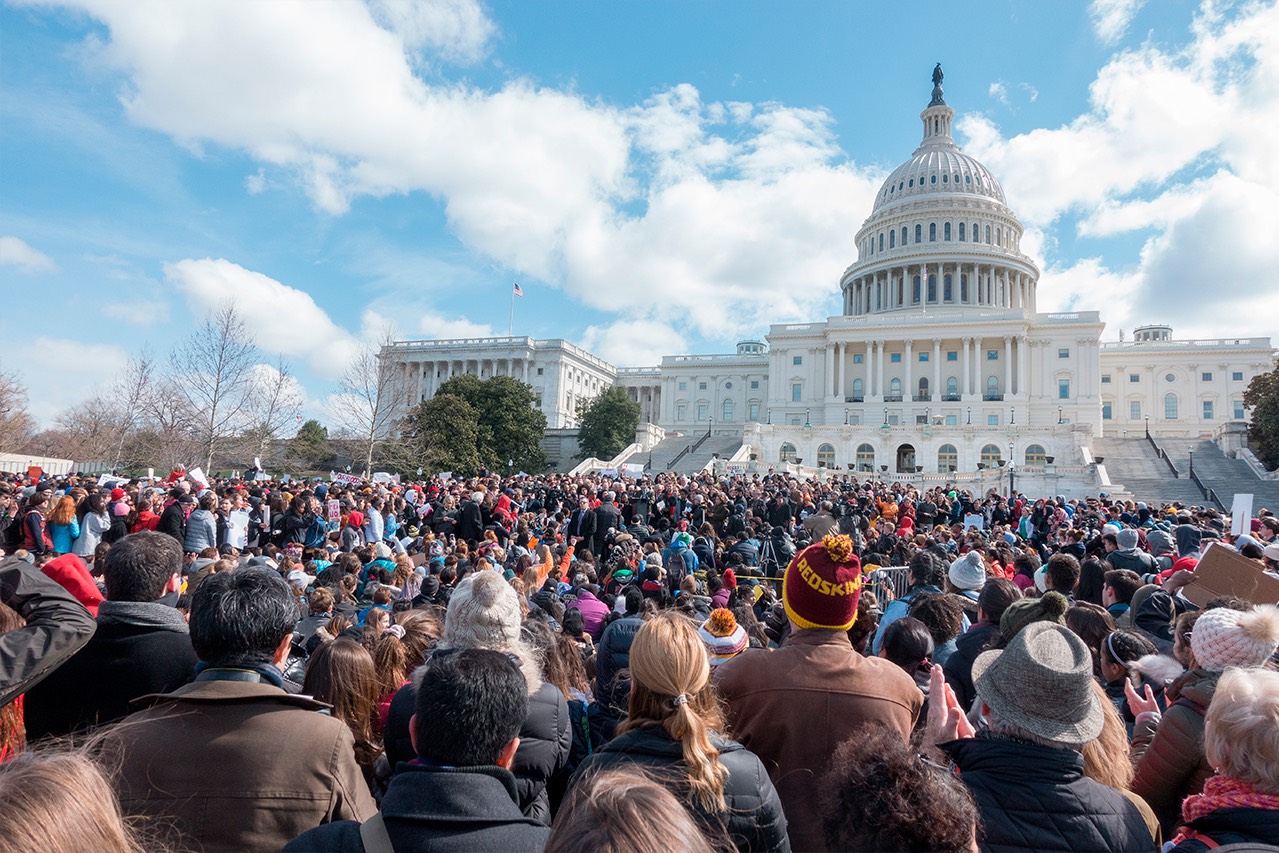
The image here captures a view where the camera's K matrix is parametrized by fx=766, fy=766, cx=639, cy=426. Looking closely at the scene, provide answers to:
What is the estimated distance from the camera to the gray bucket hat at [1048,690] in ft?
9.37

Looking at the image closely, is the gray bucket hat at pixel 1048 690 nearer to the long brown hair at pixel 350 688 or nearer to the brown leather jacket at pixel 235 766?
the brown leather jacket at pixel 235 766

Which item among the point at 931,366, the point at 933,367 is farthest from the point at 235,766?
the point at 931,366

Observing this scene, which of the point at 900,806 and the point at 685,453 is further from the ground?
the point at 685,453

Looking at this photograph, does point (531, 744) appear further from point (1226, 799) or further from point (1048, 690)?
point (1226, 799)

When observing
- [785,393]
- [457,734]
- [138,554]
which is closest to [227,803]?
[457,734]

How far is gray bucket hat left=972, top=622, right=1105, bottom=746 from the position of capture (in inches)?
112

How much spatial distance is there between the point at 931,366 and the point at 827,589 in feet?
262

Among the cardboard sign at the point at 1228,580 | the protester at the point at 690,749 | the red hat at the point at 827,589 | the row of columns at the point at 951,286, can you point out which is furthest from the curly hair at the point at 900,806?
the row of columns at the point at 951,286

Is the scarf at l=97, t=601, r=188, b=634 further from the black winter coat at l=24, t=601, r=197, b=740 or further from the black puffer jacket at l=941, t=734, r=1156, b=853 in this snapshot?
the black puffer jacket at l=941, t=734, r=1156, b=853

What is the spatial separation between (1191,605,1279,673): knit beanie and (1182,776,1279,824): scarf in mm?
1198

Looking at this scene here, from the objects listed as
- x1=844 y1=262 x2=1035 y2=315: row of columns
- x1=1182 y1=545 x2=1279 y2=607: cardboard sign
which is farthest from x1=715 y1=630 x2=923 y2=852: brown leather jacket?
x1=844 y1=262 x2=1035 y2=315: row of columns

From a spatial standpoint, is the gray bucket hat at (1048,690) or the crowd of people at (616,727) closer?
the crowd of people at (616,727)

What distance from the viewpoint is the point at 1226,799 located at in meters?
2.68

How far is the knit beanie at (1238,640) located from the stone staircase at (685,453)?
51759 mm
